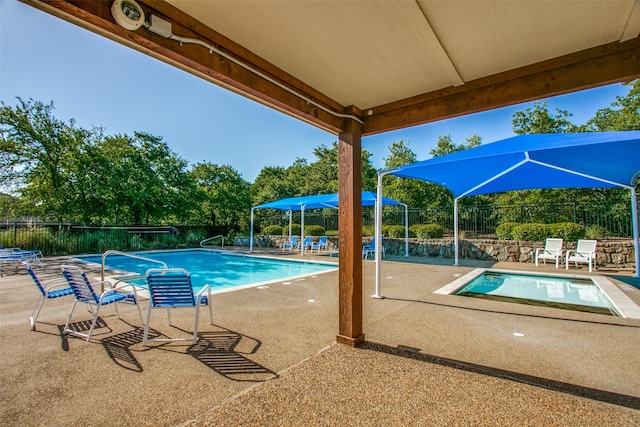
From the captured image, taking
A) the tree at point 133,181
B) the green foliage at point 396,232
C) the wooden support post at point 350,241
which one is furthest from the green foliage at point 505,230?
the tree at point 133,181

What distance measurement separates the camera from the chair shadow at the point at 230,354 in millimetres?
2652

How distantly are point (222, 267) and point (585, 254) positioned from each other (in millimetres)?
11295

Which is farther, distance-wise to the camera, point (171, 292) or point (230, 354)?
point (171, 292)

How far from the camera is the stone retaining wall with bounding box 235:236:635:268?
900 cm

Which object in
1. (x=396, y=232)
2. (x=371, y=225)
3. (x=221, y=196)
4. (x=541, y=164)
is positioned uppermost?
(x=221, y=196)

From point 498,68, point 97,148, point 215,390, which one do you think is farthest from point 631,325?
point 97,148

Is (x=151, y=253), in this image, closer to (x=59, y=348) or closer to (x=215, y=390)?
Answer: (x=59, y=348)

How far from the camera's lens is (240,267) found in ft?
36.6

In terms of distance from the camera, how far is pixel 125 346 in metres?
3.28

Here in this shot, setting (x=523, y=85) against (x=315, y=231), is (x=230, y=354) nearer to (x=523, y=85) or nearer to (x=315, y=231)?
(x=523, y=85)

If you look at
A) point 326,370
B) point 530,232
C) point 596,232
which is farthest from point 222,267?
point 596,232

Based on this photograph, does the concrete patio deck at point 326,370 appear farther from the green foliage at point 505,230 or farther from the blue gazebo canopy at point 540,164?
the green foliage at point 505,230

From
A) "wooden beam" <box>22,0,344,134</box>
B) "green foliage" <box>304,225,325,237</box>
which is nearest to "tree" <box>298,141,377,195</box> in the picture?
"green foliage" <box>304,225,325,237</box>

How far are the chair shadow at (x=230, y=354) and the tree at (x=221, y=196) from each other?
636 inches
